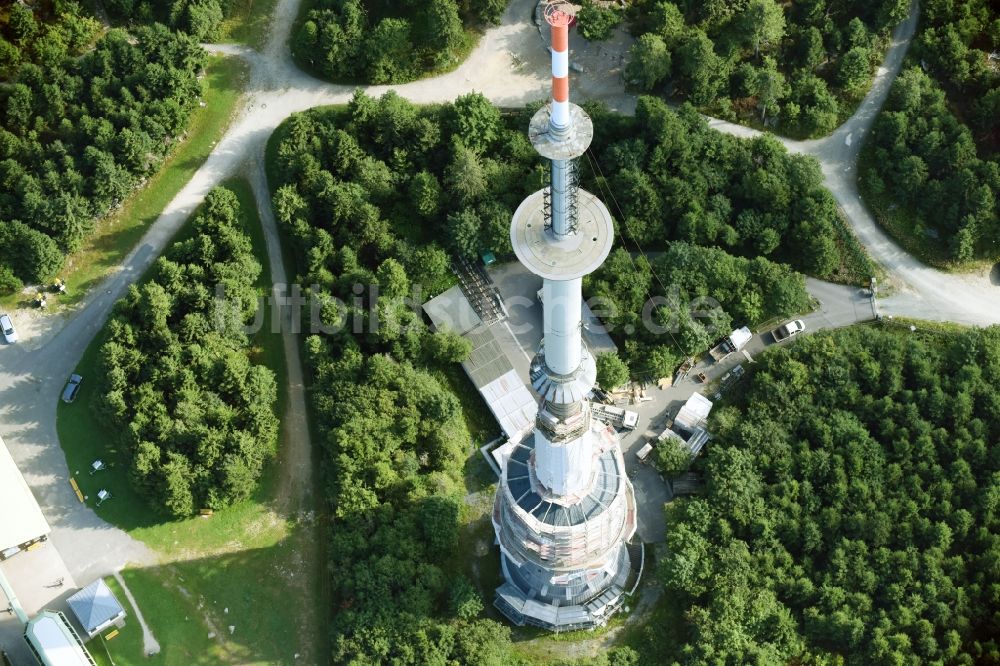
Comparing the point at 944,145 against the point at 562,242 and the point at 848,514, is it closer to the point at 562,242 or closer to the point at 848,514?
the point at 848,514

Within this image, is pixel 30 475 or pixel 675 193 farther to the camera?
pixel 675 193

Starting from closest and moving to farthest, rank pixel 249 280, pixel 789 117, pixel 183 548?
pixel 183 548
pixel 249 280
pixel 789 117

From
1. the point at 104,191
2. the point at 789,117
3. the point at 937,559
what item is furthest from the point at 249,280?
the point at 937,559

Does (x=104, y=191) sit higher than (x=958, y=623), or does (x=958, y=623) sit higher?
(x=104, y=191)

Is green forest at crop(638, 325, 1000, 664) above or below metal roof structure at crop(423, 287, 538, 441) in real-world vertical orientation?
below

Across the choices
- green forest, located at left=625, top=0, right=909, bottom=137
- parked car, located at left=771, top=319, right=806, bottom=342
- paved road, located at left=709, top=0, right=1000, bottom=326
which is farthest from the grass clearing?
parked car, located at left=771, top=319, right=806, bottom=342

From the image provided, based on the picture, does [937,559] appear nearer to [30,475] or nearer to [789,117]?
[789,117]

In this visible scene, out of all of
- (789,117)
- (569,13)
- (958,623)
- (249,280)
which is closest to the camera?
(569,13)

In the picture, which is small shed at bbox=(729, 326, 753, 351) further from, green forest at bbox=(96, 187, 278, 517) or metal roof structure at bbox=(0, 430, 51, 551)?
metal roof structure at bbox=(0, 430, 51, 551)

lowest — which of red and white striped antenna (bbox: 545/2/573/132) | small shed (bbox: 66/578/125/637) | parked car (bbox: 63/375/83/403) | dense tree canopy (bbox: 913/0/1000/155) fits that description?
small shed (bbox: 66/578/125/637)
